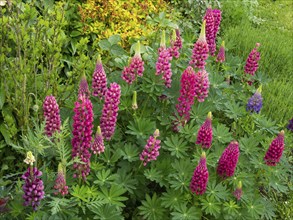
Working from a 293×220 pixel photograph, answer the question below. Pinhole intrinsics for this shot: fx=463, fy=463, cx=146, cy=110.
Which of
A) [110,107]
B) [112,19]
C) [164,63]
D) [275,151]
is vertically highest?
[164,63]

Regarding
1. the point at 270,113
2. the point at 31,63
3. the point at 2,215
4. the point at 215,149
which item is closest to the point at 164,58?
the point at 215,149

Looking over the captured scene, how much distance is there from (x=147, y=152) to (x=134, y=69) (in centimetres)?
62

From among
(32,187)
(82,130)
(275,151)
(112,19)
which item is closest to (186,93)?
(275,151)

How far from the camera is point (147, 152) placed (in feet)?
9.02

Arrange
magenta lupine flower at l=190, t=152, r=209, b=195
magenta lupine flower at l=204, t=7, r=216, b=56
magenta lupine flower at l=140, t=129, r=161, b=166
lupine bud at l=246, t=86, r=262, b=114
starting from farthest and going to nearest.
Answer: magenta lupine flower at l=204, t=7, r=216, b=56 → lupine bud at l=246, t=86, r=262, b=114 → magenta lupine flower at l=140, t=129, r=161, b=166 → magenta lupine flower at l=190, t=152, r=209, b=195

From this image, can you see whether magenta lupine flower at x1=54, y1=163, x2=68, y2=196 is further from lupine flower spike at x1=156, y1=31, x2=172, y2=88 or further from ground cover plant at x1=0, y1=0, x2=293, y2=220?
lupine flower spike at x1=156, y1=31, x2=172, y2=88

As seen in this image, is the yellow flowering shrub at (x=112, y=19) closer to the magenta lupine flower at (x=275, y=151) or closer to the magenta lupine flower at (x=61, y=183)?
the magenta lupine flower at (x=275, y=151)

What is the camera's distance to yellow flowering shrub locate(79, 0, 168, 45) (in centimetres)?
439

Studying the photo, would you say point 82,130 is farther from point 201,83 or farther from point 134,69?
point 201,83

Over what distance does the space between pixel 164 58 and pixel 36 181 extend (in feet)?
3.91

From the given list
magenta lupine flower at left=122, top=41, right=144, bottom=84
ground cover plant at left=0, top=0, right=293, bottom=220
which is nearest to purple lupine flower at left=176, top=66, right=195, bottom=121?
ground cover plant at left=0, top=0, right=293, bottom=220

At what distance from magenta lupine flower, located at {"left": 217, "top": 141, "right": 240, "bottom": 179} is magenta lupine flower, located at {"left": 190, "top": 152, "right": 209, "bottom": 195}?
0.61 feet

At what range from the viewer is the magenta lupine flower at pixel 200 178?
2.57 m

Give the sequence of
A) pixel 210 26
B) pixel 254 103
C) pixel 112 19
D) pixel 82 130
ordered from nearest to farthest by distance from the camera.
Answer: pixel 82 130 < pixel 254 103 < pixel 210 26 < pixel 112 19
